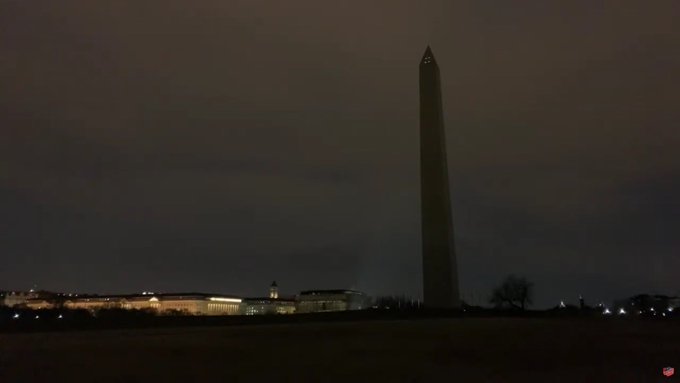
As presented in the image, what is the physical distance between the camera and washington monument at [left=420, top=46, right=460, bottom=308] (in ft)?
132

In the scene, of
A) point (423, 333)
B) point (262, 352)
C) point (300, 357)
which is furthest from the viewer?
point (423, 333)

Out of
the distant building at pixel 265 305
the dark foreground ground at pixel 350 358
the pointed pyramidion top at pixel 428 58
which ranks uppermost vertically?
the pointed pyramidion top at pixel 428 58

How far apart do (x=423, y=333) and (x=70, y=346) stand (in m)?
12.5

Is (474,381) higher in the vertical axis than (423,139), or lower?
lower

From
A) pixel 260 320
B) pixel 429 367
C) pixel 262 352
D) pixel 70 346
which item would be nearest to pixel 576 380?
pixel 429 367

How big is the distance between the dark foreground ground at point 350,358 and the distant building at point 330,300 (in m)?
108

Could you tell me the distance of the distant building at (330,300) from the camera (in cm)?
13225

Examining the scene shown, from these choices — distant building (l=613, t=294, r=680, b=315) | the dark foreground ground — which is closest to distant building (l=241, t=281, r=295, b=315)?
distant building (l=613, t=294, r=680, b=315)

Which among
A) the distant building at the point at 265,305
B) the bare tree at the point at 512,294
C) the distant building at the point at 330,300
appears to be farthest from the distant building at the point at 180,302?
the bare tree at the point at 512,294

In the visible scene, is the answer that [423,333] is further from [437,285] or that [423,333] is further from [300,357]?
[437,285]

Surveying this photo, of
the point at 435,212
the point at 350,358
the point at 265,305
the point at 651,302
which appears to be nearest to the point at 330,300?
the point at 265,305

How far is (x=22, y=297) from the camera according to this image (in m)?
169

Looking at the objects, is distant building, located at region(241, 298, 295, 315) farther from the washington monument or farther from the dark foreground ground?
the dark foreground ground

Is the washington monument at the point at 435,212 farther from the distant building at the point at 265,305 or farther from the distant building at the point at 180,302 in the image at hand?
the distant building at the point at 265,305
